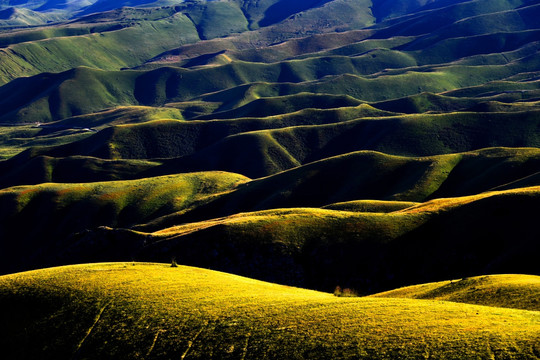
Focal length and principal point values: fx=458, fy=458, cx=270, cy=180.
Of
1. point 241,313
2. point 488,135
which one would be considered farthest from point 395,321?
point 488,135

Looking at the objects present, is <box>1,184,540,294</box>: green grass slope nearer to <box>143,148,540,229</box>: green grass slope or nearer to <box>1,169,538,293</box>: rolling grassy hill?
<box>1,169,538,293</box>: rolling grassy hill

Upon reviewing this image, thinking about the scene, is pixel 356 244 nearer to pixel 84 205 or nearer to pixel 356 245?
pixel 356 245

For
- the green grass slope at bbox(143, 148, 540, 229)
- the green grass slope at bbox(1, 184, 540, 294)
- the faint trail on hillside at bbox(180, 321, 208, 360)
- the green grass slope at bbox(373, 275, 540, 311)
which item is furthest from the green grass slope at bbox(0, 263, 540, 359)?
the green grass slope at bbox(143, 148, 540, 229)

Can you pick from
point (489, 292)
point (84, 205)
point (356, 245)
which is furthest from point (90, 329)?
point (84, 205)

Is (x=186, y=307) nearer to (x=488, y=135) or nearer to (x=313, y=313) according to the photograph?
(x=313, y=313)

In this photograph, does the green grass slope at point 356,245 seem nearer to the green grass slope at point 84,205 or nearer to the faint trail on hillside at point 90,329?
the faint trail on hillside at point 90,329

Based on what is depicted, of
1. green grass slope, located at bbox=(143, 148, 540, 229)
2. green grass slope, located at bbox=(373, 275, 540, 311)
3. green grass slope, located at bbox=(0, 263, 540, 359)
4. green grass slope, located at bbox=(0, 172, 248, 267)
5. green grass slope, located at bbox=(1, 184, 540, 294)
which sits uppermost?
green grass slope, located at bbox=(0, 263, 540, 359)

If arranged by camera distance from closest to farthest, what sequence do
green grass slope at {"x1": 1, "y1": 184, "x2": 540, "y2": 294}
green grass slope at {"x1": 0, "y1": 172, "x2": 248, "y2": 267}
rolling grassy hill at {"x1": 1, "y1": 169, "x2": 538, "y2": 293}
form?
green grass slope at {"x1": 1, "y1": 184, "x2": 540, "y2": 294} < rolling grassy hill at {"x1": 1, "y1": 169, "x2": 538, "y2": 293} < green grass slope at {"x1": 0, "y1": 172, "x2": 248, "y2": 267}
